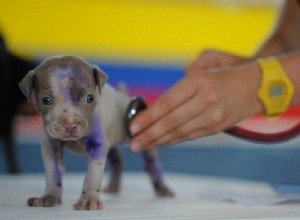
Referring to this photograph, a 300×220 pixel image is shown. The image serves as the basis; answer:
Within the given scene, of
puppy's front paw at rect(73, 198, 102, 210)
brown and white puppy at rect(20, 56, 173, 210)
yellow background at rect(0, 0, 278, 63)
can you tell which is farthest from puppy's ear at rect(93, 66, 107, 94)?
yellow background at rect(0, 0, 278, 63)

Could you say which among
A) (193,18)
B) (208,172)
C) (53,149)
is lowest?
(208,172)

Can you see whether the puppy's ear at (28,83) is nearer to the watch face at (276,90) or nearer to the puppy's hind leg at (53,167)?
the puppy's hind leg at (53,167)

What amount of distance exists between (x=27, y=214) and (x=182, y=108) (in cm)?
20

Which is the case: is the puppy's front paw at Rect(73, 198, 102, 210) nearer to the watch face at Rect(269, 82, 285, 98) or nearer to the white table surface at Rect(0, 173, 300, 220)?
the white table surface at Rect(0, 173, 300, 220)

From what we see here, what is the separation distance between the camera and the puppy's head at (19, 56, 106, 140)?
58cm

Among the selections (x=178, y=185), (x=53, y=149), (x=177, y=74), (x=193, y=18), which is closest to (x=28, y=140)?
(x=178, y=185)

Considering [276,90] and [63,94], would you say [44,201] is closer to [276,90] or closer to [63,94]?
[63,94]

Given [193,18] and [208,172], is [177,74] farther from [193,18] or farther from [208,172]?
[208,172]

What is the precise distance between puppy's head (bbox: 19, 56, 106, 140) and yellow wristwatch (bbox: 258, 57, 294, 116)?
0.59ft

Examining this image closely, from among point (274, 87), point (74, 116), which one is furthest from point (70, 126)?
point (274, 87)

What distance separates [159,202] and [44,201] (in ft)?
0.44

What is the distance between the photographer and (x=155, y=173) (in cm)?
80

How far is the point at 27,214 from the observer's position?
57 cm

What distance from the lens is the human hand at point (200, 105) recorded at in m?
0.68
